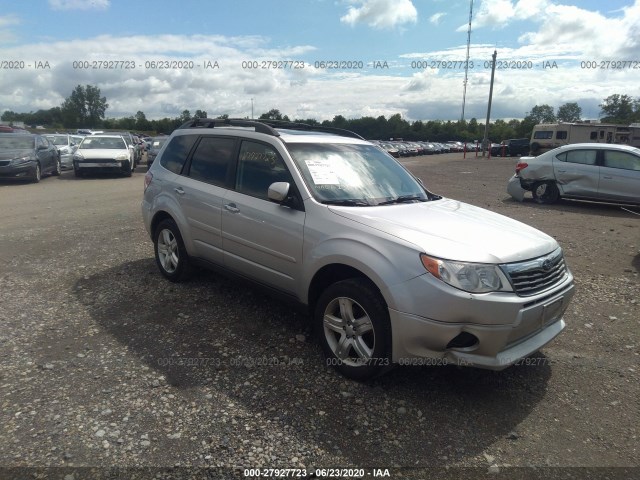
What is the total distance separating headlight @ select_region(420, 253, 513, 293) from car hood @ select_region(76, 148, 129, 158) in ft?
55.8

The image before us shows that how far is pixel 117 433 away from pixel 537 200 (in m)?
11.9

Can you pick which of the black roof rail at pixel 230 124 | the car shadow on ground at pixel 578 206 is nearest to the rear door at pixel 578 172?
the car shadow on ground at pixel 578 206

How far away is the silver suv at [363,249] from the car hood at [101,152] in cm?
1394

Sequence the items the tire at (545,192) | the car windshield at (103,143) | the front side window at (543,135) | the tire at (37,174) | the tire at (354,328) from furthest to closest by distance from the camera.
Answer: the front side window at (543,135) < the car windshield at (103,143) < the tire at (37,174) < the tire at (545,192) < the tire at (354,328)

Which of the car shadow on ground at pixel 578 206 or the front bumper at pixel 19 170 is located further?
the front bumper at pixel 19 170

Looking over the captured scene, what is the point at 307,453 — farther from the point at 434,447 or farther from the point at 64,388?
the point at 64,388

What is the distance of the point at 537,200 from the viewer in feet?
40.7

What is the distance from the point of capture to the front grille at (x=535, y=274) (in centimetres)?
316

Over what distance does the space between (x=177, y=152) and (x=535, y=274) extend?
4.03 meters

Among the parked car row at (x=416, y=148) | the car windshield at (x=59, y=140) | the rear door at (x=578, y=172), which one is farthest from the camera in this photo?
the parked car row at (x=416, y=148)

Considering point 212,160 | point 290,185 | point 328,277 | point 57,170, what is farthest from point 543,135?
point 328,277

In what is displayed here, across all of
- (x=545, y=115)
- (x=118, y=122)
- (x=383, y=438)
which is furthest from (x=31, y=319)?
(x=545, y=115)

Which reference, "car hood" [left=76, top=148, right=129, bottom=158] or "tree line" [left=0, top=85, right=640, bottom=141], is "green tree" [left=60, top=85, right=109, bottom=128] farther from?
"car hood" [left=76, top=148, right=129, bottom=158]

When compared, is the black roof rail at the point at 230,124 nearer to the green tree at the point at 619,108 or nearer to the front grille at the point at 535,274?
the front grille at the point at 535,274
